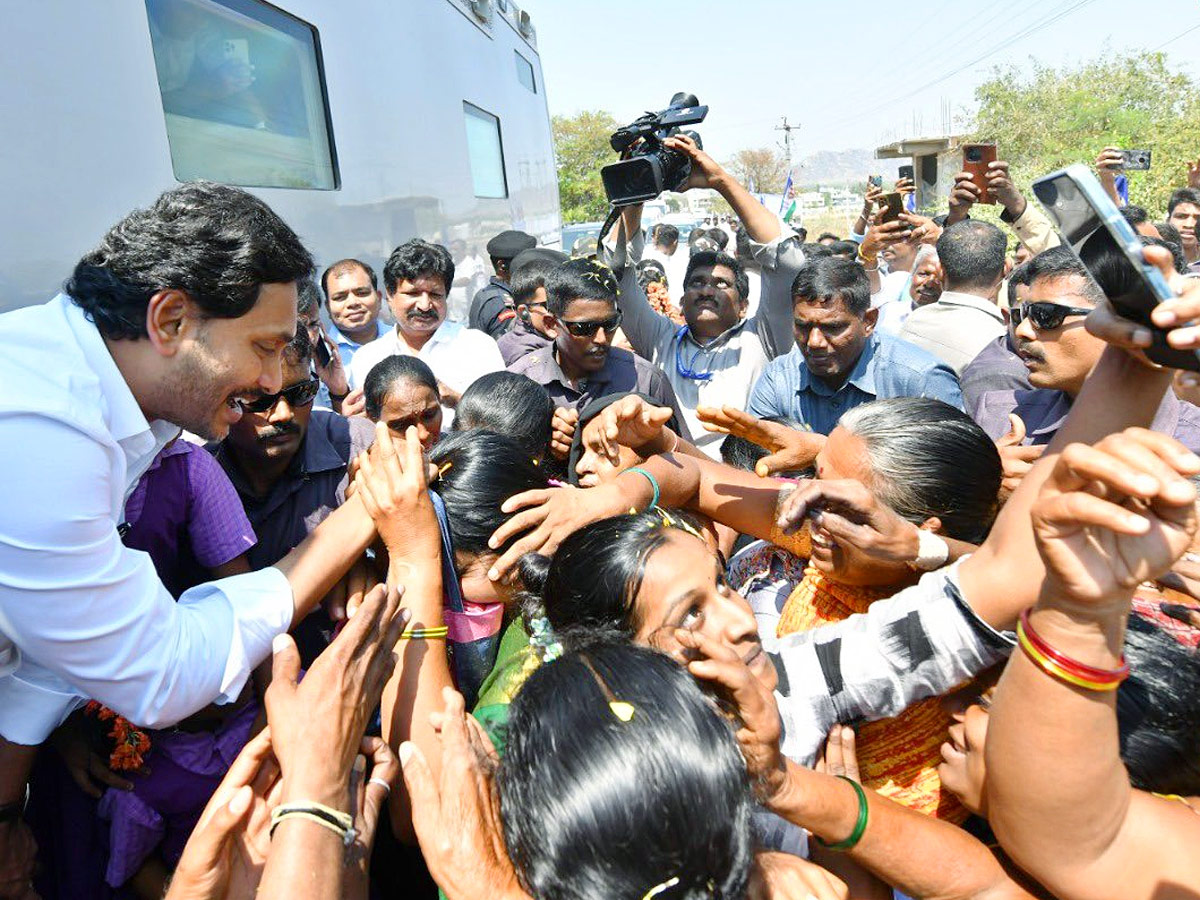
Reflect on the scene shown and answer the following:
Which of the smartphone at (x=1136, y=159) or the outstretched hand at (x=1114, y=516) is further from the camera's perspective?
the smartphone at (x=1136, y=159)

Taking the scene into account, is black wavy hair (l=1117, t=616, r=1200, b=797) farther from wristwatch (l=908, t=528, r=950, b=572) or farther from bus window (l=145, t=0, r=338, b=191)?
bus window (l=145, t=0, r=338, b=191)

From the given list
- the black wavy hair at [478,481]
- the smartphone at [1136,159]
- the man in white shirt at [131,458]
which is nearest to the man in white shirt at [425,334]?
the black wavy hair at [478,481]

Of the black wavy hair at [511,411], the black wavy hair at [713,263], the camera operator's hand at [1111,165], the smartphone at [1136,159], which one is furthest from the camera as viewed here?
the smartphone at [1136,159]

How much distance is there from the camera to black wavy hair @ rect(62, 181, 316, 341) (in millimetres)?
1332

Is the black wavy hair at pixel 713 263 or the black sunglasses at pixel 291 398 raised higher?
the black wavy hair at pixel 713 263

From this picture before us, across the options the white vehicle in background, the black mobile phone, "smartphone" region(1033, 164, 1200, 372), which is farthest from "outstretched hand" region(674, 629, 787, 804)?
the black mobile phone

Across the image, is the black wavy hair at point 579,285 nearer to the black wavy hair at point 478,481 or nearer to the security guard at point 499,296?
the black wavy hair at point 478,481

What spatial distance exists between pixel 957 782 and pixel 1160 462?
688 mm

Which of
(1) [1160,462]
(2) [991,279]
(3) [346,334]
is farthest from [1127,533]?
(3) [346,334]

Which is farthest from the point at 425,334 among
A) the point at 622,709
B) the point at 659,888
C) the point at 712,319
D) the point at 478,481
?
the point at 659,888

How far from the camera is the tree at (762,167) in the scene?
2158 inches

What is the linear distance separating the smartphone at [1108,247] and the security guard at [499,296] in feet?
14.5

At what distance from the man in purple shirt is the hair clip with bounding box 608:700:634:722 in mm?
3169

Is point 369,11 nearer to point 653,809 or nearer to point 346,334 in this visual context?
point 346,334
